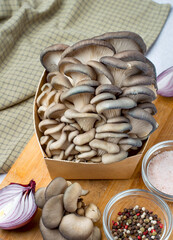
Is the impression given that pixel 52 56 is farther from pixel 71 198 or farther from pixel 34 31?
pixel 34 31

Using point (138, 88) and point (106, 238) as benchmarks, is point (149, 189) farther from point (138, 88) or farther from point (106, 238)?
point (138, 88)

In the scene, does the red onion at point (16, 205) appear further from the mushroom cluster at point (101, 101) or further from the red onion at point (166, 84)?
the red onion at point (166, 84)

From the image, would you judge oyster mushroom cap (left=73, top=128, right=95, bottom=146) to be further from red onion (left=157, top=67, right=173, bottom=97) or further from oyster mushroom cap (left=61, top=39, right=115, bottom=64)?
red onion (left=157, top=67, right=173, bottom=97)

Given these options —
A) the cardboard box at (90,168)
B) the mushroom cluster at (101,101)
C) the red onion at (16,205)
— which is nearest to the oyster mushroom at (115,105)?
the mushroom cluster at (101,101)

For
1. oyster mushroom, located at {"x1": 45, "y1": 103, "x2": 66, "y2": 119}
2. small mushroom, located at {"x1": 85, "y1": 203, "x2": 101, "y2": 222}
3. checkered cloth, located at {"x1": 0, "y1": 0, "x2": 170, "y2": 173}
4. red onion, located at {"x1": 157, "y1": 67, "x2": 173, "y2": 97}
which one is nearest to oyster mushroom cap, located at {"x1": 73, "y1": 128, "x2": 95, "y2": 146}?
oyster mushroom, located at {"x1": 45, "y1": 103, "x2": 66, "y2": 119}

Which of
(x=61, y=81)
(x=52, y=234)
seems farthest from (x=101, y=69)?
(x=52, y=234)

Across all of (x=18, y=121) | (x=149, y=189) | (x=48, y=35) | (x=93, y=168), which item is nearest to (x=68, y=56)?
(x=93, y=168)

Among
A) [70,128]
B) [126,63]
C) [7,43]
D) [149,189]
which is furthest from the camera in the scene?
→ [7,43]
